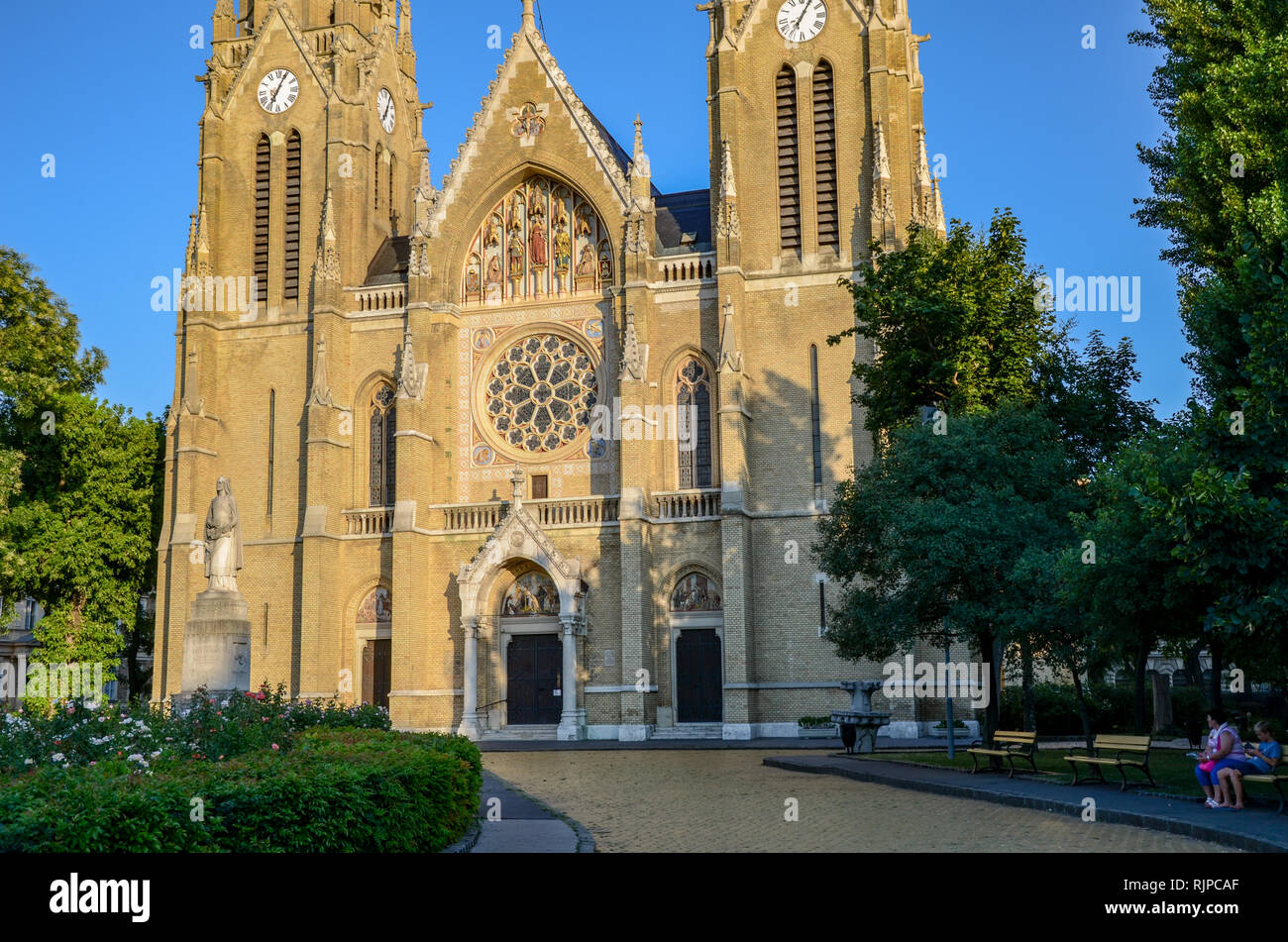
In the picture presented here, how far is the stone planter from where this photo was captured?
1414 inches

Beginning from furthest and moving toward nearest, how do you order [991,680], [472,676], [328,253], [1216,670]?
[328,253] < [472,676] < [1216,670] < [991,680]

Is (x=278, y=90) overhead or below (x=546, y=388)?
overhead

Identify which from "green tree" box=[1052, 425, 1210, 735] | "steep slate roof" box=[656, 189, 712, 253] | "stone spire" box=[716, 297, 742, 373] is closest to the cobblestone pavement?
"green tree" box=[1052, 425, 1210, 735]

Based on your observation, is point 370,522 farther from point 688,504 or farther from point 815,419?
point 815,419

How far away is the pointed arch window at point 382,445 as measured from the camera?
42.7 meters

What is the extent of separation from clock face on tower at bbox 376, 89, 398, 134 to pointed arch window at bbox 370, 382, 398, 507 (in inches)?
466

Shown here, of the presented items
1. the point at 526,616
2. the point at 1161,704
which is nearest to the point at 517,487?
the point at 526,616

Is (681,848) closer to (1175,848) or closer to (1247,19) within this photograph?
(1175,848)

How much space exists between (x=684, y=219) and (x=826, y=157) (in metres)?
6.48

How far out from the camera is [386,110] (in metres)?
48.6

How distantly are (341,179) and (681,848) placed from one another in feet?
120

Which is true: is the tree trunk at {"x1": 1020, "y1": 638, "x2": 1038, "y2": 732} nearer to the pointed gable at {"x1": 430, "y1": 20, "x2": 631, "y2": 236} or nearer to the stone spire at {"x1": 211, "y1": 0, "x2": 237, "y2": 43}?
the pointed gable at {"x1": 430, "y1": 20, "x2": 631, "y2": 236}

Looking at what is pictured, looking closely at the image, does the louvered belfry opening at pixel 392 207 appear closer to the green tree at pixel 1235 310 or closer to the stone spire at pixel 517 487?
the stone spire at pixel 517 487

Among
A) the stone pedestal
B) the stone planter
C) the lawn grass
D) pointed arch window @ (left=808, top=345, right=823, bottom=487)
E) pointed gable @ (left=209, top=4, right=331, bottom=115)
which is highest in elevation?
pointed gable @ (left=209, top=4, right=331, bottom=115)
